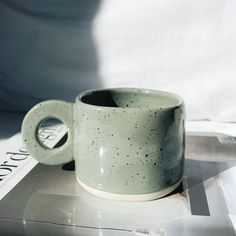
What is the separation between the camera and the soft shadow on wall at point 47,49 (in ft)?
2.03

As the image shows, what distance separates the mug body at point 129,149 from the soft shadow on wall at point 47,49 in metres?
0.27

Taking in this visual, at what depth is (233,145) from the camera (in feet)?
1.70

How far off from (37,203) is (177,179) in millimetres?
132

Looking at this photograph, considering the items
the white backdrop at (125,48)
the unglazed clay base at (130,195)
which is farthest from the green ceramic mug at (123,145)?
the white backdrop at (125,48)

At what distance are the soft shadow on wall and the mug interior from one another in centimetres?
21

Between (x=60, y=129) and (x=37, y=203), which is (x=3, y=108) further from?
(x=37, y=203)

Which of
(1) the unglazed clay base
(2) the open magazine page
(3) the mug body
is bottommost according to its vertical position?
(2) the open magazine page

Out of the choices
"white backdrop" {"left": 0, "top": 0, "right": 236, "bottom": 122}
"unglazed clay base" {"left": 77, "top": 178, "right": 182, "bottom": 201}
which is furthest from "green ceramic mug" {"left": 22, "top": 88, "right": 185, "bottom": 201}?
"white backdrop" {"left": 0, "top": 0, "right": 236, "bottom": 122}

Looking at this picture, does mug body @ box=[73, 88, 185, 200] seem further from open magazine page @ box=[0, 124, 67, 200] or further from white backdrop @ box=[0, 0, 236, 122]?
white backdrop @ box=[0, 0, 236, 122]

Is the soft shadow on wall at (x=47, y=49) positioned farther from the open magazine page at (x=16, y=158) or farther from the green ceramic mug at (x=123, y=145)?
the green ceramic mug at (x=123, y=145)

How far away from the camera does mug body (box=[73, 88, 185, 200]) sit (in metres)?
0.34

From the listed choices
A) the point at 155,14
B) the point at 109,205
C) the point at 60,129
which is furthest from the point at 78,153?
the point at 155,14

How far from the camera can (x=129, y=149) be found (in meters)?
0.34

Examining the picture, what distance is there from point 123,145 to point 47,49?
1.12 ft
